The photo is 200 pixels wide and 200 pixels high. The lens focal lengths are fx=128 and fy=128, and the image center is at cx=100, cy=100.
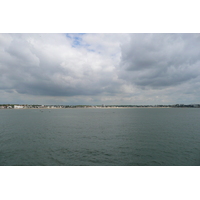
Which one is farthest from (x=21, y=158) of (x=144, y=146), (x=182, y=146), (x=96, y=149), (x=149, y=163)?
(x=182, y=146)

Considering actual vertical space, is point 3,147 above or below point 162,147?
above

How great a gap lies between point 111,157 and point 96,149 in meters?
5.60

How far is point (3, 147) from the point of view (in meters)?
32.9

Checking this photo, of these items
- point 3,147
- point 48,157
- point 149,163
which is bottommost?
point 149,163

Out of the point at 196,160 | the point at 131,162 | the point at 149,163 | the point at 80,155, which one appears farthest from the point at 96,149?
the point at 196,160

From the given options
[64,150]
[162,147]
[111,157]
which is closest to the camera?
[111,157]

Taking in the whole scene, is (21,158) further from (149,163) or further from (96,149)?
(149,163)

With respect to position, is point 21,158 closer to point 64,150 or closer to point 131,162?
point 64,150

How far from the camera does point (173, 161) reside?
2486cm

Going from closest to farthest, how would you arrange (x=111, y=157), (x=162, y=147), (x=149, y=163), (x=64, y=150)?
(x=149, y=163), (x=111, y=157), (x=64, y=150), (x=162, y=147)

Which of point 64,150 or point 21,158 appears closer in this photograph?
point 21,158

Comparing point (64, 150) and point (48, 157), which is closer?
point (48, 157)

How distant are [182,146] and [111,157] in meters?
20.5

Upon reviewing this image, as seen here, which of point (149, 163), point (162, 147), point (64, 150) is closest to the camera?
point (149, 163)
